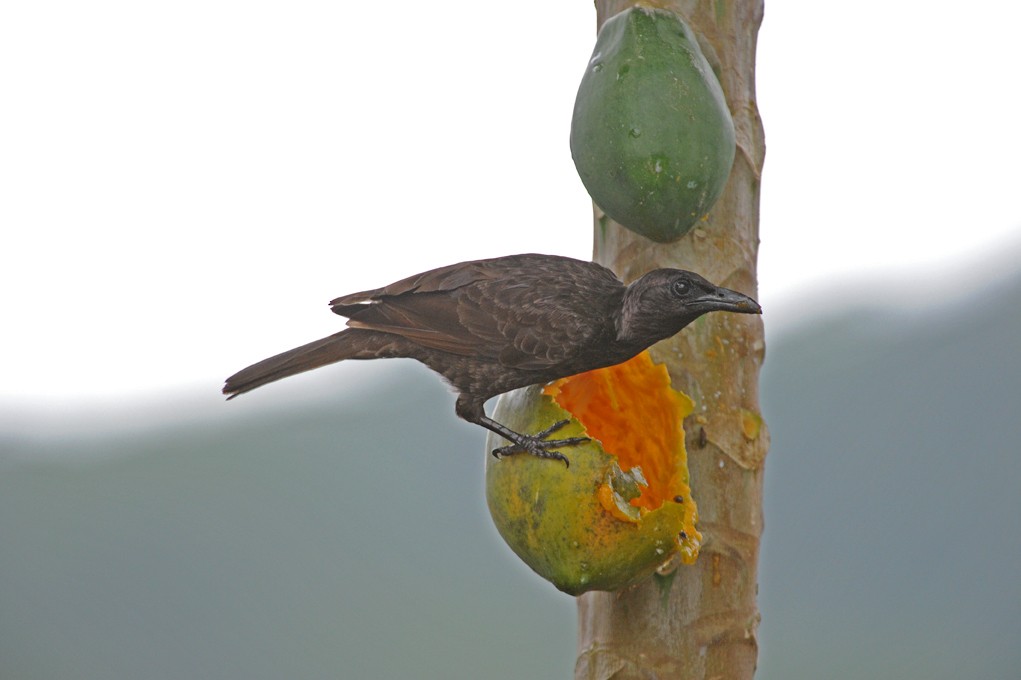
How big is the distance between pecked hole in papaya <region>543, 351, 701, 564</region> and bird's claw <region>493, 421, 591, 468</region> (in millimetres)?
158

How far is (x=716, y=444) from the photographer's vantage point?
3.98m

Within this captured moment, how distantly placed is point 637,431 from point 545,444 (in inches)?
17.1

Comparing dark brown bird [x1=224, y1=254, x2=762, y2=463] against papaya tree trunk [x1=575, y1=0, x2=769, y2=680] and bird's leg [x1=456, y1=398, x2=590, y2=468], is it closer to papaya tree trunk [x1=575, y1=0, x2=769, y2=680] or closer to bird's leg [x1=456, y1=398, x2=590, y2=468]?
bird's leg [x1=456, y1=398, x2=590, y2=468]

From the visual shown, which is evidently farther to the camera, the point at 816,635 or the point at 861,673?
the point at 861,673

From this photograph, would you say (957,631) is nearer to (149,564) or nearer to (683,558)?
(149,564)

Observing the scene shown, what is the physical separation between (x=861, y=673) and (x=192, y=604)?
3370 cm

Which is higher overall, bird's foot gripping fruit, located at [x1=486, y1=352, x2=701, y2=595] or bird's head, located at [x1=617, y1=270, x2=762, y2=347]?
bird's head, located at [x1=617, y1=270, x2=762, y2=347]

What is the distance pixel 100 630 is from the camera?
52.7 meters

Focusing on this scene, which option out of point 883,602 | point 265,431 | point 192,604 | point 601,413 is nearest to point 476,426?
point 601,413

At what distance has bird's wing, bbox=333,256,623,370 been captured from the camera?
461cm

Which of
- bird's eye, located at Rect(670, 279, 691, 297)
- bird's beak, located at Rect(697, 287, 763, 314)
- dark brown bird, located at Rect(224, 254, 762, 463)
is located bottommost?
bird's beak, located at Rect(697, 287, 763, 314)

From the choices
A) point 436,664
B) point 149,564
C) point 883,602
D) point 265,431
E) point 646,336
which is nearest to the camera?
point 646,336

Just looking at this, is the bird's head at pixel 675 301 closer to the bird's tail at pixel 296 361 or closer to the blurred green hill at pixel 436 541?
the bird's tail at pixel 296 361

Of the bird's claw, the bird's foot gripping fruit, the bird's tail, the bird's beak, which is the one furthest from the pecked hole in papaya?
the bird's tail
